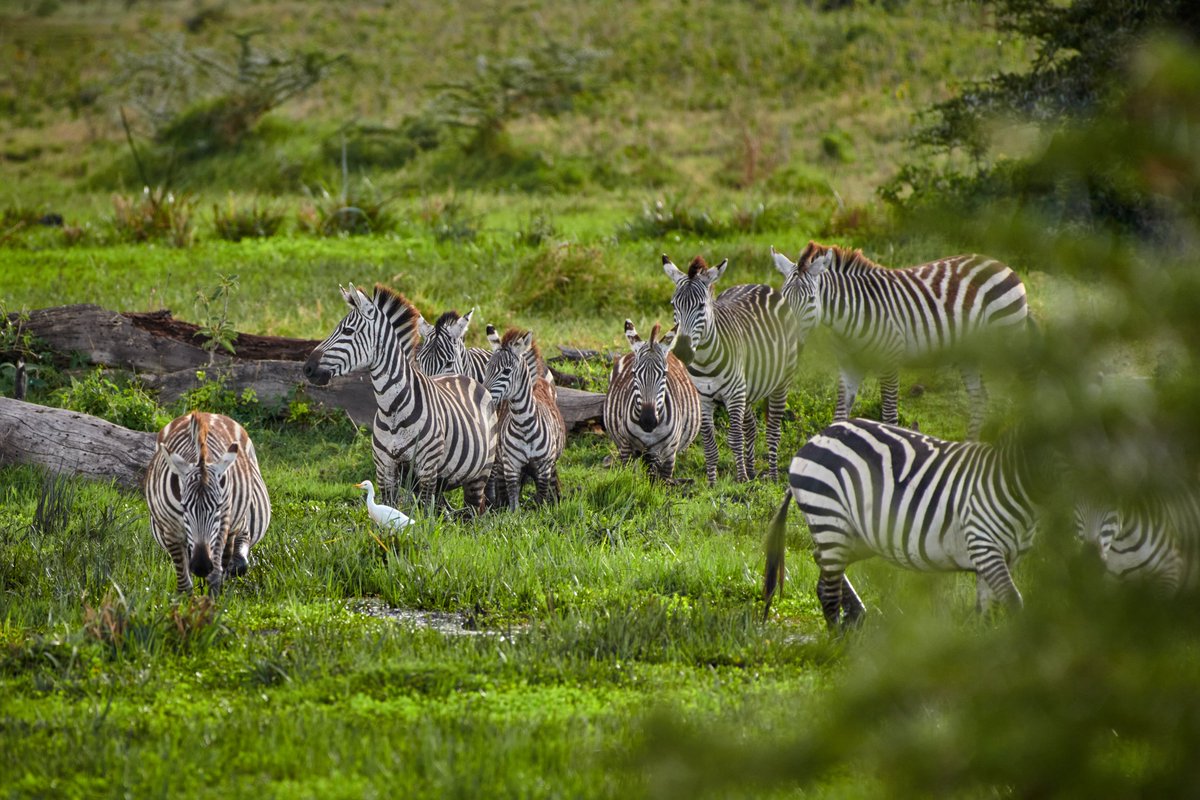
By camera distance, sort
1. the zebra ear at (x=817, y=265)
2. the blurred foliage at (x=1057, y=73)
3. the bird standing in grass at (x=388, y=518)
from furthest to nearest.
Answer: the blurred foliage at (x=1057, y=73) → the zebra ear at (x=817, y=265) → the bird standing in grass at (x=388, y=518)

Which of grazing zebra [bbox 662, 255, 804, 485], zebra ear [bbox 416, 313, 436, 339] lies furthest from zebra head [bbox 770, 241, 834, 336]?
zebra ear [bbox 416, 313, 436, 339]

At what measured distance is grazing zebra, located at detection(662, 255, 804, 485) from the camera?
12438mm

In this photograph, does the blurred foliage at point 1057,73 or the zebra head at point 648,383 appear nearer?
the zebra head at point 648,383

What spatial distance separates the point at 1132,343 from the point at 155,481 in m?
7.06

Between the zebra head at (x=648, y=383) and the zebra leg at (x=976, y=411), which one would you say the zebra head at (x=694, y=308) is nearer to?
the zebra head at (x=648, y=383)

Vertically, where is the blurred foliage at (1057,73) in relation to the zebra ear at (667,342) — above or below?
above

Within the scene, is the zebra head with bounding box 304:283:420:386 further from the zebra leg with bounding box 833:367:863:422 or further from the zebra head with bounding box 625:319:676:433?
the zebra leg with bounding box 833:367:863:422

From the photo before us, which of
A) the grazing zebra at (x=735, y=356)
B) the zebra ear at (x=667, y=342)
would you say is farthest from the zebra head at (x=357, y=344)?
the grazing zebra at (x=735, y=356)

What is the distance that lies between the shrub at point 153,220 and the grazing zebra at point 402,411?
11.9 meters

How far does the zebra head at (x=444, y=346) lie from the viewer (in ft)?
39.5

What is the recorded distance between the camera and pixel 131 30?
45406 mm

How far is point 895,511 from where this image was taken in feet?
24.1

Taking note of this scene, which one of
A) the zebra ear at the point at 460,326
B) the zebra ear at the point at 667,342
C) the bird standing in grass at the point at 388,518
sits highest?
the zebra ear at the point at 667,342

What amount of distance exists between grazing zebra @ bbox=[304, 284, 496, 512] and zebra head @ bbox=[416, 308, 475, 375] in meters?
1.26
